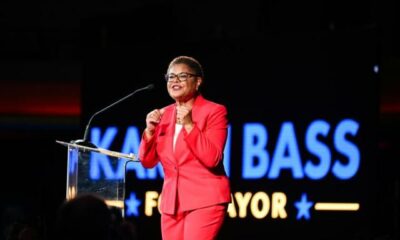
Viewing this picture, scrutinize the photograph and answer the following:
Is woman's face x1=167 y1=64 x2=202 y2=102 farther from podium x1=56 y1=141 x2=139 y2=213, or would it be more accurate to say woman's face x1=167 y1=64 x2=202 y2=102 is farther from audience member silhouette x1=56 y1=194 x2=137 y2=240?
audience member silhouette x1=56 y1=194 x2=137 y2=240

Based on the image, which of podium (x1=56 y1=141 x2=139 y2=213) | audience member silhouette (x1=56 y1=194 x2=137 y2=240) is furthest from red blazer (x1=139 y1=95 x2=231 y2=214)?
audience member silhouette (x1=56 y1=194 x2=137 y2=240)

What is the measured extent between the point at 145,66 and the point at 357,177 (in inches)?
81.1

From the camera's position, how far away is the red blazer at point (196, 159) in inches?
146

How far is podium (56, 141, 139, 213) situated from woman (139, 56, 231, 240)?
0.96 feet

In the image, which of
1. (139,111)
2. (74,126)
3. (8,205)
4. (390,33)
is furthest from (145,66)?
(8,205)

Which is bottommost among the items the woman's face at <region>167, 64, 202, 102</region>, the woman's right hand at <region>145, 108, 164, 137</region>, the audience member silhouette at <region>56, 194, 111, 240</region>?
the audience member silhouette at <region>56, 194, 111, 240</region>

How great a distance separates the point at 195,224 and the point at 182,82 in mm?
613

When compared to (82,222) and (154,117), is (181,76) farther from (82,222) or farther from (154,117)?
(82,222)

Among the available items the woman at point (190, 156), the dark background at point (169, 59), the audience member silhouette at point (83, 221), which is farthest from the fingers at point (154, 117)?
the dark background at point (169, 59)

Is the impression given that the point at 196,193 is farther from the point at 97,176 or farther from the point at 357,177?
the point at 357,177

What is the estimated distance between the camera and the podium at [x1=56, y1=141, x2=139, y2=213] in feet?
13.4

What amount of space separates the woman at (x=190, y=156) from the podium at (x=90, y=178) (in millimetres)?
294

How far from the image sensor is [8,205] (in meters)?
13.1

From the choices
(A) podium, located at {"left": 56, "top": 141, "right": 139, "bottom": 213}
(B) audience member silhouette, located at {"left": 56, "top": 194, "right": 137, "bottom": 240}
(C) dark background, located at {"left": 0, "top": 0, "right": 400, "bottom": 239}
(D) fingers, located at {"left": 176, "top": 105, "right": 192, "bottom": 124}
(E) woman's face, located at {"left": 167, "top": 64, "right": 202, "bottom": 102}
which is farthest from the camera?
(C) dark background, located at {"left": 0, "top": 0, "right": 400, "bottom": 239}
